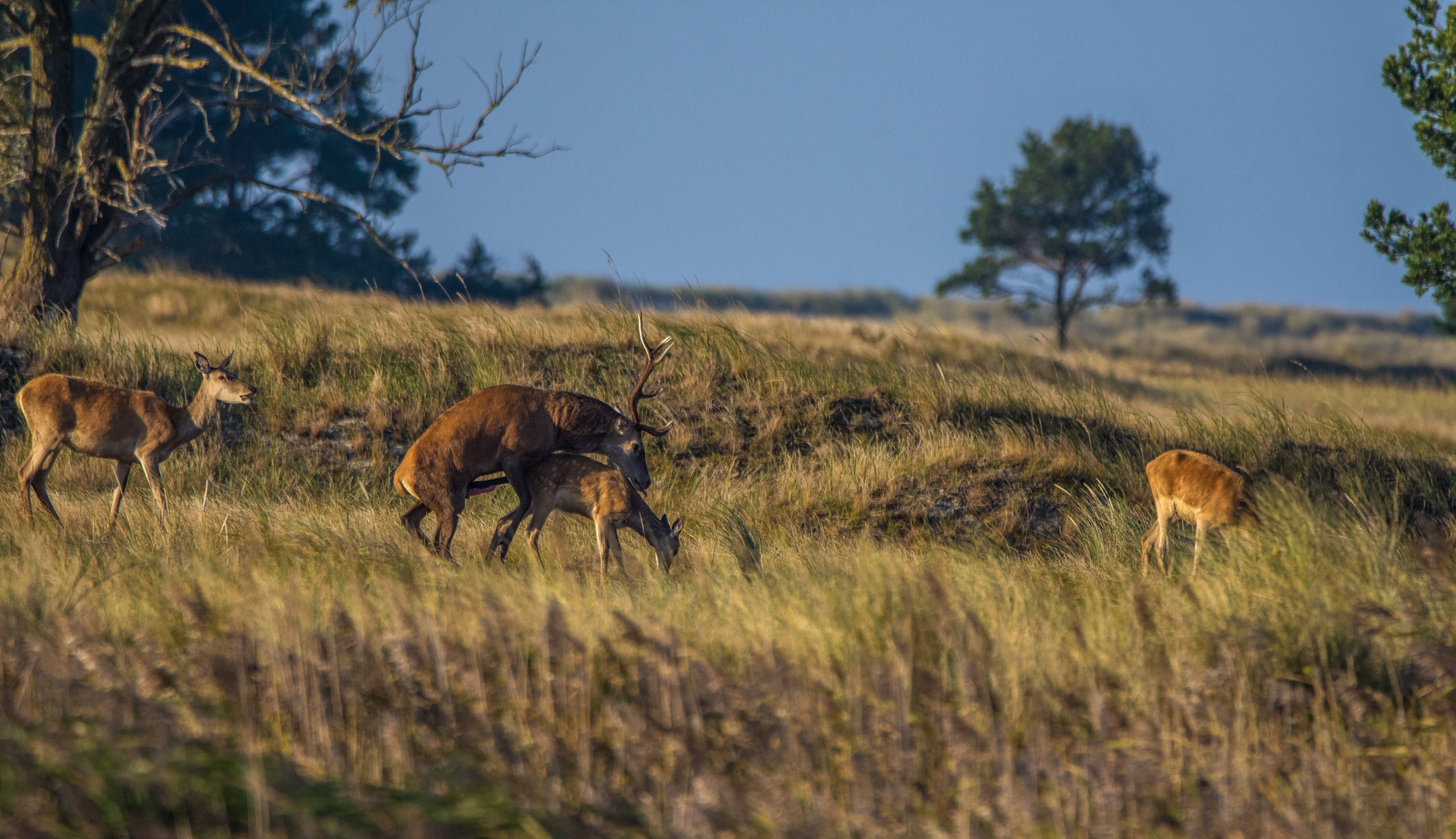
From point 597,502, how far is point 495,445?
30.8 inches

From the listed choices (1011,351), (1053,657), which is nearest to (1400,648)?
(1053,657)

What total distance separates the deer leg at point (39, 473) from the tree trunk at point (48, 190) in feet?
18.1

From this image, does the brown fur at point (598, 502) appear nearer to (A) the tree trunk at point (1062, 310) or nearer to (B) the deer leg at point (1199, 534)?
(B) the deer leg at point (1199, 534)

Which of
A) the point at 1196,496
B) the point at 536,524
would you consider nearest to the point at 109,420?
the point at 536,524

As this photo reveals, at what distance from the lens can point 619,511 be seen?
25.3 ft

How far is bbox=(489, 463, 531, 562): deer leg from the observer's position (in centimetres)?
761

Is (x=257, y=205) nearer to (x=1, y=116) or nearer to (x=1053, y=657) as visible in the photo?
(x=1, y=116)

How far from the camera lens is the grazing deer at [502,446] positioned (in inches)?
295

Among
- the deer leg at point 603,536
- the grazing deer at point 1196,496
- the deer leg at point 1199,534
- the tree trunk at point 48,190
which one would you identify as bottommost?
the deer leg at point 603,536

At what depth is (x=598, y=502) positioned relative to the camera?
7746 mm

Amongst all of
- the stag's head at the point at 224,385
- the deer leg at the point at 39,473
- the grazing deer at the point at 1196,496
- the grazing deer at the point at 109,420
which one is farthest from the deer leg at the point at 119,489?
the grazing deer at the point at 1196,496

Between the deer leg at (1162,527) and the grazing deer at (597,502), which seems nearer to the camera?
the grazing deer at (597,502)

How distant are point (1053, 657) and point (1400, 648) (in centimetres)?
173

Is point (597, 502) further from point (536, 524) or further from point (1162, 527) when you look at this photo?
point (1162, 527)
